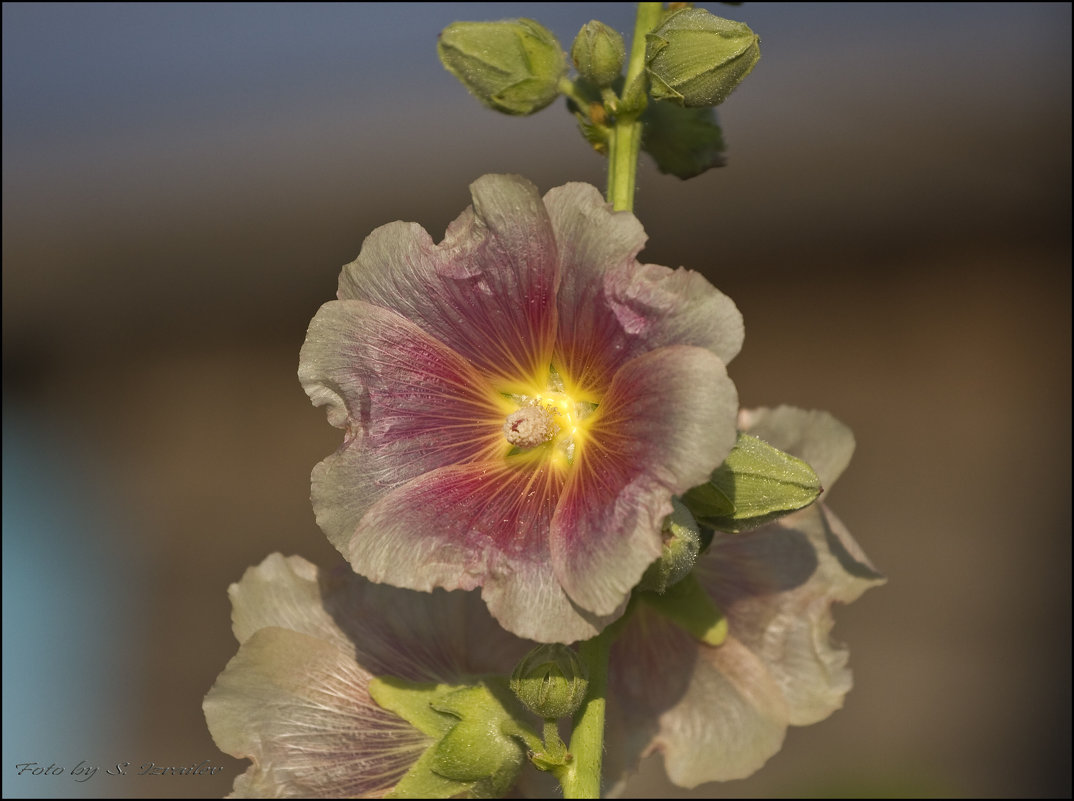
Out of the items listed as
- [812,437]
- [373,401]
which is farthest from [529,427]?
[812,437]

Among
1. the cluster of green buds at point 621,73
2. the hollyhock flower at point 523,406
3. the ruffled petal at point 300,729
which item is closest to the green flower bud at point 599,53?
the cluster of green buds at point 621,73

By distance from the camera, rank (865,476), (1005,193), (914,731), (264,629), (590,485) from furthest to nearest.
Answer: (1005,193) → (865,476) → (914,731) → (264,629) → (590,485)

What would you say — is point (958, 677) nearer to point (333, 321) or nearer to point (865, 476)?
point (865, 476)

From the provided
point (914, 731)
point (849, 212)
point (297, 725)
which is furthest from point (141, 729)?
point (297, 725)

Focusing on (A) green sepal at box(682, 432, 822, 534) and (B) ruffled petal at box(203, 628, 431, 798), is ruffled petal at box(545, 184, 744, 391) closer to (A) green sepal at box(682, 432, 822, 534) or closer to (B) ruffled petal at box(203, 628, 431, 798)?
(A) green sepal at box(682, 432, 822, 534)

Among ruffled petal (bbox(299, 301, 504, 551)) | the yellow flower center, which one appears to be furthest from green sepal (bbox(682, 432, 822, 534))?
ruffled petal (bbox(299, 301, 504, 551))

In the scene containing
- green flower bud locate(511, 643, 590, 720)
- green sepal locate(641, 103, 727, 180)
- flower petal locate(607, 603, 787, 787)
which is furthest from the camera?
flower petal locate(607, 603, 787, 787)

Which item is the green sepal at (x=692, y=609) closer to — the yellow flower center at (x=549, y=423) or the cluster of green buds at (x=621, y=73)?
the yellow flower center at (x=549, y=423)

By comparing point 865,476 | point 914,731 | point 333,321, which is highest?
point 333,321
